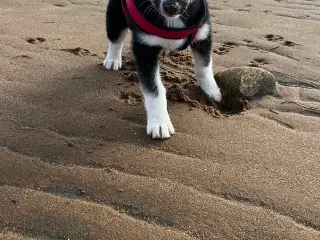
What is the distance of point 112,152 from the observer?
241 centimetres

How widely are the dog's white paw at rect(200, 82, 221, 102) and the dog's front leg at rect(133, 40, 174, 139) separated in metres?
0.35

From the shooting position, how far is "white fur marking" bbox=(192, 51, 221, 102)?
3.00 metres

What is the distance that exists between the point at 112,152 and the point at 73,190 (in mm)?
341

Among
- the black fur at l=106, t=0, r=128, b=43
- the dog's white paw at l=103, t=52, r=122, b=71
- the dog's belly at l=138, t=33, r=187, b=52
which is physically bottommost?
the dog's white paw at l=103, t=52, r=122, b=71

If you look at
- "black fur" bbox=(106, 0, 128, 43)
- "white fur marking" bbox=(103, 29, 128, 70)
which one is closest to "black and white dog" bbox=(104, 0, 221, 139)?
"black fur" bbox=(106, 0, 128, 43)

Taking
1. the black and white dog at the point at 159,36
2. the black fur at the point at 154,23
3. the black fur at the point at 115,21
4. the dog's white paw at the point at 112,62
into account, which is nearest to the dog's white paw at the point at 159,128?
the black and white dog at the point at 159,36

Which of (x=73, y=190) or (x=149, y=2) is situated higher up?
(x=149, y=2)

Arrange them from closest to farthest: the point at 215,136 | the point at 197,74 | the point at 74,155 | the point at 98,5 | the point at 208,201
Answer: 1. the point at 208,201
2. the point at 74,155
3. the point at 215,136
4. the point at 197,74
5. the point at 98,5

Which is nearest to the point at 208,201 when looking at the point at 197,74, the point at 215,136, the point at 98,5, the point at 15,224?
the point at 215,136

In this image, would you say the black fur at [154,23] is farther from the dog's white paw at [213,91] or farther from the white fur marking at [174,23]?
the dog's white paw at [213,91]

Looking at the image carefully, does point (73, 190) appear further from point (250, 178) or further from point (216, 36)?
point (216, 36)

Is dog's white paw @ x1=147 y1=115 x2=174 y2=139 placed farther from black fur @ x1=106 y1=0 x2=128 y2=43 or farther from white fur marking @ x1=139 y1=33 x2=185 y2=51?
black fur @ x1=106 y1=0 x2=128 y2=43

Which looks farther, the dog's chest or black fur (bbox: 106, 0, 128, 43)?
black fur (bbox: 106, 0, 128, 43)

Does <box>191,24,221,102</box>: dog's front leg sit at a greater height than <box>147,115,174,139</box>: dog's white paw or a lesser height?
greater
